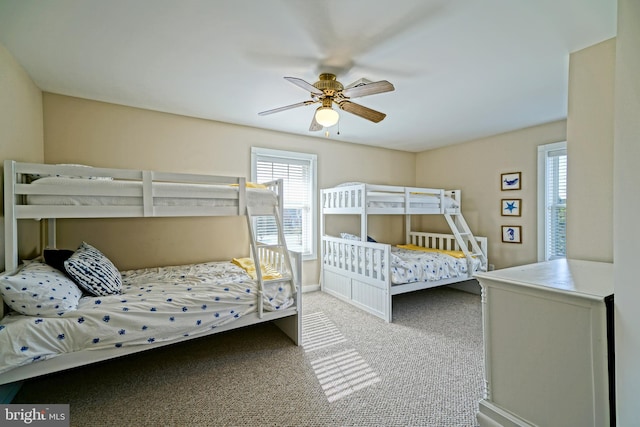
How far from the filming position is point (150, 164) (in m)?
3.26

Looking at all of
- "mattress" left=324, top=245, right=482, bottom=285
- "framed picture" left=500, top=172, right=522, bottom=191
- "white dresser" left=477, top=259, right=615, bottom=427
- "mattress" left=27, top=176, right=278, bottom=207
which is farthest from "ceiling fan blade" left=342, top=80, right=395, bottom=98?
"framed picture" left=500, top=172, right=522, bottom=191

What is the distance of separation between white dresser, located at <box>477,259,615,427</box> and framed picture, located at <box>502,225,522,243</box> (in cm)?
258

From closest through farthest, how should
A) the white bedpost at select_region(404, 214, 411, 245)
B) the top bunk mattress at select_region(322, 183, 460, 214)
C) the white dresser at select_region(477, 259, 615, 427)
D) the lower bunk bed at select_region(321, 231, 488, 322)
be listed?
the white dresser at select_region(477, 259, 615, 427) → the lower bunk bed at select_region(321, 231, 488, 322) → the top bunk mattress at select_region(322, 183, 460, 214) → the white bedpost at select_region(404, 214, 411, 245)

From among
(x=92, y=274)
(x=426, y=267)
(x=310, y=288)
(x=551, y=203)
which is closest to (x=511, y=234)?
(x=551, y=203)

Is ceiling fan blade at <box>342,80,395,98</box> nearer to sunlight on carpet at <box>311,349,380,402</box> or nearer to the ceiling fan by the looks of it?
the ceiling fan

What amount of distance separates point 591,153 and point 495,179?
242cm

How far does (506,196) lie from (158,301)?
458cm

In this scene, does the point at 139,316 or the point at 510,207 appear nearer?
the point at 139,316

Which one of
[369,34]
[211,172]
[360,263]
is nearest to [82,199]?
[211,172]

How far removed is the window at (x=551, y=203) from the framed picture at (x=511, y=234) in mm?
245

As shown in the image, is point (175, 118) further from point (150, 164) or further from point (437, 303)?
point (437, 303)

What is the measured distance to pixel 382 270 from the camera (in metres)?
3.27

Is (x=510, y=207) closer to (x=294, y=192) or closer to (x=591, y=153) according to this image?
(x=591, y=153)

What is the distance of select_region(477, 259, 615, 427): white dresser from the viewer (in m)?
1.21
